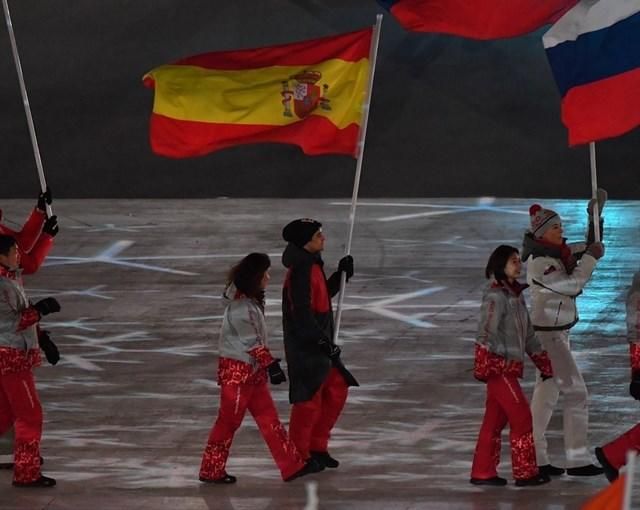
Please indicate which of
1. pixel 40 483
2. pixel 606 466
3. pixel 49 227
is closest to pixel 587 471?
pixel 606 466

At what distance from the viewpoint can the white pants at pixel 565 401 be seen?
1134 centimetres

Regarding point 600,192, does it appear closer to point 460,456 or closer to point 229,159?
point 460,456

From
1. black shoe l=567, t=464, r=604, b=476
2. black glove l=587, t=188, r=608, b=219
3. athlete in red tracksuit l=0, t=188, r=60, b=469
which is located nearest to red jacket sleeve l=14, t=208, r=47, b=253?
athlete in red tracksuit l=0, t=188, r=60, b=469

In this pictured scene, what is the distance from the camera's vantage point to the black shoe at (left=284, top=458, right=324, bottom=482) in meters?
11.2

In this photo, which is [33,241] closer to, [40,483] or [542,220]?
[40,483]

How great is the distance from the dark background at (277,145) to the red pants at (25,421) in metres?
13.3

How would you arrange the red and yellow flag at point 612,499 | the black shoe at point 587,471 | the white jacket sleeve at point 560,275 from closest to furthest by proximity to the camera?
the red and yellow flag at point 612,499
the white jacket sleeve at point 560,275
the black shoe at point 587,471

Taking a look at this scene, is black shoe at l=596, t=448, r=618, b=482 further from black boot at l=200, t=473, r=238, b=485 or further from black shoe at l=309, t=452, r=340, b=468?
black boot at l=200, t=473, r=238, b=485

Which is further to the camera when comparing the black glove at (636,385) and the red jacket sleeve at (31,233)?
the red jacket sleeve at (31,233)

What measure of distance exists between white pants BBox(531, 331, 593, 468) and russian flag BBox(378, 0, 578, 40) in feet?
6.79

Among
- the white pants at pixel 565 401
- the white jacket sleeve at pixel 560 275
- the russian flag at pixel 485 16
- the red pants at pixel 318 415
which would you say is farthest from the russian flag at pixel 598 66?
the red pants at pixel 318 415

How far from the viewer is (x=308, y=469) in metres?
11.4

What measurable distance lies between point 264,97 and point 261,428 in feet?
7.35

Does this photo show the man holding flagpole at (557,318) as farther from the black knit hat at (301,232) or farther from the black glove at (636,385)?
the black knit hat at (301,232)
